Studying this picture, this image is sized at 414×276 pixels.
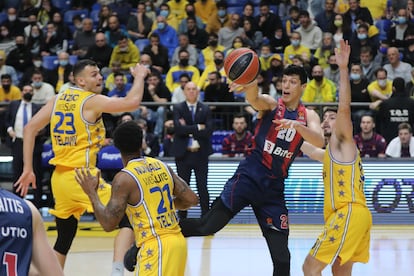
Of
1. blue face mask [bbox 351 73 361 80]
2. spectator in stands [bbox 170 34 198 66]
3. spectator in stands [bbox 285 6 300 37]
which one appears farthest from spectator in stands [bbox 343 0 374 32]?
spectator in stands [bbox 170 34 198 66]

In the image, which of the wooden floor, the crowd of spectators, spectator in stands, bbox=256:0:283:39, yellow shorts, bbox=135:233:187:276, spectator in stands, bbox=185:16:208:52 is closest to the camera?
yellow shorts, bbox=135:233:187:276

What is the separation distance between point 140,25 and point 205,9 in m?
1.38

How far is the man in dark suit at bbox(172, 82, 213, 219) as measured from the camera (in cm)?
1276

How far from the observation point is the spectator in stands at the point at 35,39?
18625mm

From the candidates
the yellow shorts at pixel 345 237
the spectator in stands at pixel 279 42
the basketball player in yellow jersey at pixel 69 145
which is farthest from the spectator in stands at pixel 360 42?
the yellow shorts at pixel 345 237

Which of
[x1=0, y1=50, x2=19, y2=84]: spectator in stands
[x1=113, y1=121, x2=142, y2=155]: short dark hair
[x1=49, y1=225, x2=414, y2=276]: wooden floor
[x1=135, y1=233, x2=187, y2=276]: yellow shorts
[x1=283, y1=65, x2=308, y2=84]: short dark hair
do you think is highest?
[x1=283, y1=65, x2=308, y2=84]: short dark hair

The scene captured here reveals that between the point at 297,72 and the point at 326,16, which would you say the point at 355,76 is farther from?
the point at 297,72

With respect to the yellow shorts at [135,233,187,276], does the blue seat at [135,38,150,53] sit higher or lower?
lower

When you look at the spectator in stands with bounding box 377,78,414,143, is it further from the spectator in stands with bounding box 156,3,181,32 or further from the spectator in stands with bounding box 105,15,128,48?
the spectator in stands with bounding box 105,15,128,48

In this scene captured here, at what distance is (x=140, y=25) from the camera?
61.4 feet

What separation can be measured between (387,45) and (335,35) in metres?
1.01

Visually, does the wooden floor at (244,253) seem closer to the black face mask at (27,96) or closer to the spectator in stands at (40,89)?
the black face mask at (27,96)

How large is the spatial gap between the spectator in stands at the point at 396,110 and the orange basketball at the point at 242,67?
704 centimetres

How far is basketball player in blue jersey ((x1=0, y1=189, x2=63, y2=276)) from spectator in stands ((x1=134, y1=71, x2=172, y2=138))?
10863 millimetres
